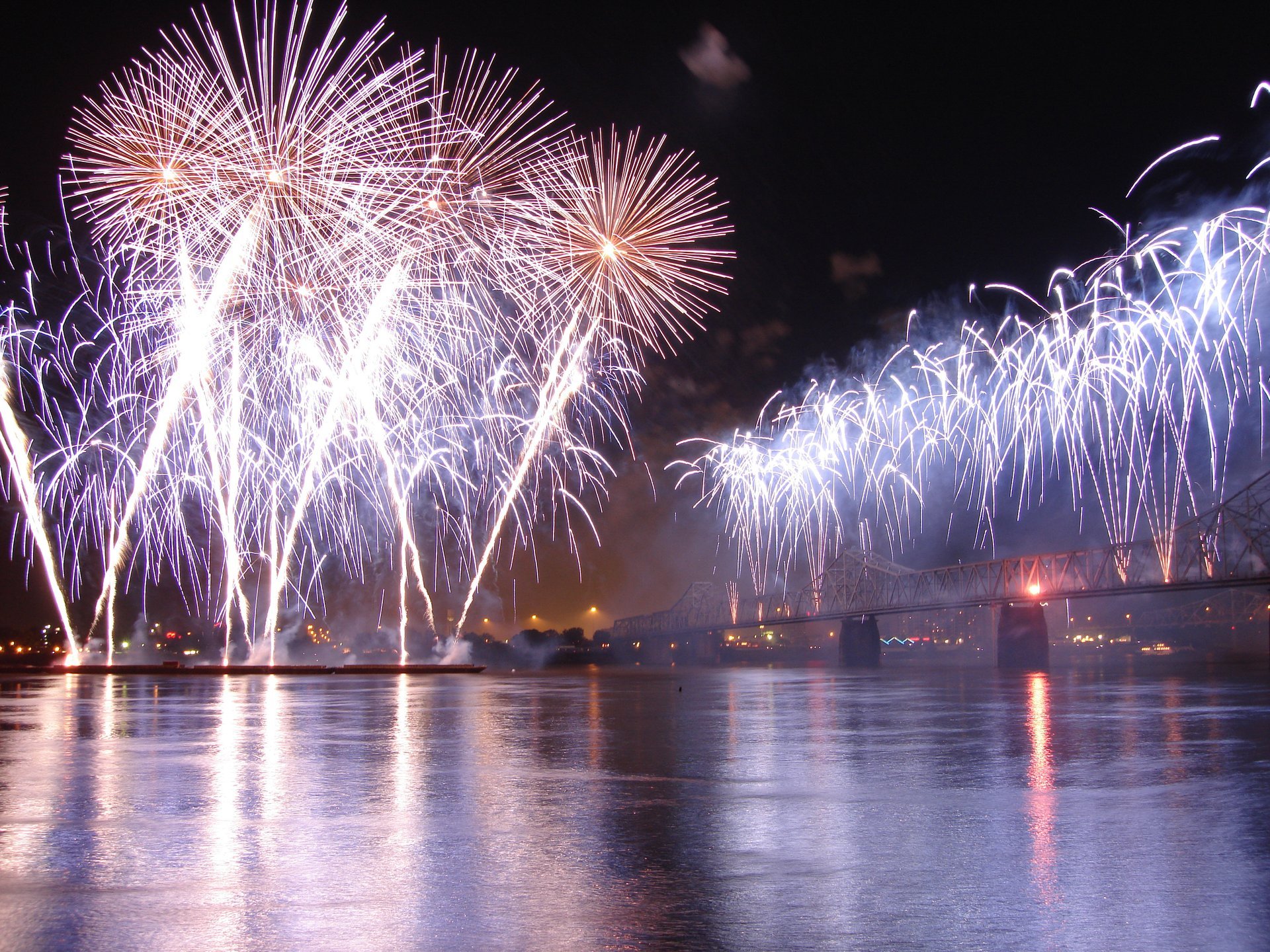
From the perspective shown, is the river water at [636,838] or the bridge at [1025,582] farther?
the bridge at [1025,582]

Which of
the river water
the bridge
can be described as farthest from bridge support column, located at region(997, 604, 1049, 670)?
the river water

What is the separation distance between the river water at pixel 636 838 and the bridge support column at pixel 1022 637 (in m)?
98.7

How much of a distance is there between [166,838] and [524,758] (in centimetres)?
791

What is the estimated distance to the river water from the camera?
753 centimetres

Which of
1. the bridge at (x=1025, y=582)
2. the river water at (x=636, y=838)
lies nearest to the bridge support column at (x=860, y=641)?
the bridge at (x=1025, y=582)

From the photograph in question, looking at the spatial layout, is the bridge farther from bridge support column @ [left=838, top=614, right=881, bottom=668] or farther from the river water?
the river water

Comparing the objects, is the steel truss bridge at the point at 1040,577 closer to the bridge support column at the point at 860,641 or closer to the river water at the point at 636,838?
the bridge support column at the point at 860,641

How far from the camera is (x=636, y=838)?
1081 cm

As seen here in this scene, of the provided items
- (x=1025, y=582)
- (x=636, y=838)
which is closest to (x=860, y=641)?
(x=1025, y=582)

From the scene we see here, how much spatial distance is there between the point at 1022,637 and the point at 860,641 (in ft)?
111

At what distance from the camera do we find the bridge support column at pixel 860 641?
150m

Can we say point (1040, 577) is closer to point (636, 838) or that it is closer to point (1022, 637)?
point (1022, 637)

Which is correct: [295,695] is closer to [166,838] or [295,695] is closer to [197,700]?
[197,700]

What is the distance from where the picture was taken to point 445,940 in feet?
23.7
